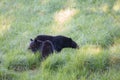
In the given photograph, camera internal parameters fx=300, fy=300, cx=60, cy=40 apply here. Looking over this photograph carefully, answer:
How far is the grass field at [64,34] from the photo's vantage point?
5328 mm

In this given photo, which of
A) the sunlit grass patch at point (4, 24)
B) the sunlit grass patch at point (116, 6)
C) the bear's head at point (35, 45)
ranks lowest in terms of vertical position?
the sunlit grass patch at point (4, 24)

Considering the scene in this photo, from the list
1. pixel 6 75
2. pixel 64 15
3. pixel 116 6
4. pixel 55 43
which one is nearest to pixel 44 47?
pixel 55 43

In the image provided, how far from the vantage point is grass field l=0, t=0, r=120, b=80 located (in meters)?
5.33

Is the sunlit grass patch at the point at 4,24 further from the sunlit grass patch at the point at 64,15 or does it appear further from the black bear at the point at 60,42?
the black bear at the point at 60,42

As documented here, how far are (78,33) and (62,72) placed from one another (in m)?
2.80

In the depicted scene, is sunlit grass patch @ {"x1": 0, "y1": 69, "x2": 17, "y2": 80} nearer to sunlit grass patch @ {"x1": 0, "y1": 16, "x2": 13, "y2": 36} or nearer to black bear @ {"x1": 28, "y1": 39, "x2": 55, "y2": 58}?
black bear @ {"x1": 28, "y1": 39, "x2": 55, "y2": 58}

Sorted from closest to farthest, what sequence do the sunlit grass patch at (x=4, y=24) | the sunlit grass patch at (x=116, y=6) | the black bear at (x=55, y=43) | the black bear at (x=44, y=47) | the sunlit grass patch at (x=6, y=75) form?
the sunlit grass patch at (x=6, y=75) → the black bear at (x=44, y=47) → the black bear at (x=55, y=43) → the sunlit grass patch at (x=116, y=6) → the sunlit grass patch at (x=4, y=24)

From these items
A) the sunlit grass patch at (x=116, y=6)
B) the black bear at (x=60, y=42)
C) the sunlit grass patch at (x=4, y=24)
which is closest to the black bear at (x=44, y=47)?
the black bear at (x=60, y=42)

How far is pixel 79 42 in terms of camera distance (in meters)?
7.34

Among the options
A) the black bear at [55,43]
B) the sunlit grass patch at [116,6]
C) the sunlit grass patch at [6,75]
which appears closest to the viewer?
the sunlit grass patch at [6,75]

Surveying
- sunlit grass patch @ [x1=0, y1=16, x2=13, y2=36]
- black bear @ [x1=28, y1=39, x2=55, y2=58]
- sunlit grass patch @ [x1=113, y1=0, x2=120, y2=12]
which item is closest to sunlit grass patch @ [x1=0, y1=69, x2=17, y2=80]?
black bear @ [x1=28, y1=39, x2=55, y2=58]

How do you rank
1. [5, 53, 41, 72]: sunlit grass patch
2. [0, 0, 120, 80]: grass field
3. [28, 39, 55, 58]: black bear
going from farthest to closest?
[28, 39, 55, 58]: black bear → [5, 53, 41, 72]: sunlit grass patch → [0, 0, 120, 80]: grass field

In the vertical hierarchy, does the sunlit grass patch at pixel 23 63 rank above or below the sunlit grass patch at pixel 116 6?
below

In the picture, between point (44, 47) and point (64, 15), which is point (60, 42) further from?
point (64, 15)
